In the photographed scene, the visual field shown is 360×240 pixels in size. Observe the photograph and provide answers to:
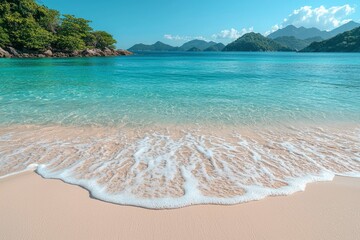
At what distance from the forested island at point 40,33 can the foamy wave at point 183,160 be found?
202 ft

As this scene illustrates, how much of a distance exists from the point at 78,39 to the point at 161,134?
76623mm

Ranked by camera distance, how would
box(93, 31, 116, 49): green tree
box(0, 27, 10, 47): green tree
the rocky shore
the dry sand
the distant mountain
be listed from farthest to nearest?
the distant mountain → box(93, 31, 116, 49): green tree → box(0, 27, 10, 47): green tree → the rocky shore → the dry sand

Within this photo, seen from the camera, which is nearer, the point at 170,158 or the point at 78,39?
the point at 170,158

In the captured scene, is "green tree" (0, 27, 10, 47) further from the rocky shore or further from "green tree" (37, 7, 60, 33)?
"green tree" (37, 7, 60, 33)

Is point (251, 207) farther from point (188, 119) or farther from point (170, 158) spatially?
point (188, 119)

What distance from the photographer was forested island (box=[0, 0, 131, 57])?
57.1 metres

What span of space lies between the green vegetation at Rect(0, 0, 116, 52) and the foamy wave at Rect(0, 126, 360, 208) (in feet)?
216

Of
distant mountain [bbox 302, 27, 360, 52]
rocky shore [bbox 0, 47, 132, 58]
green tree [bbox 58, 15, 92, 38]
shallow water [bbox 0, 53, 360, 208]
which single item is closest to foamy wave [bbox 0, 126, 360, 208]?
shallow water [bbox 0, 53, 360, 208]

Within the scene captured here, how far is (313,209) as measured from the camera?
330 cm

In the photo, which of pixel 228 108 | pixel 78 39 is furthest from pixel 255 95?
pixel 78 39

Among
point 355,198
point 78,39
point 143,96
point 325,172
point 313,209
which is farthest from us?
point 78,39

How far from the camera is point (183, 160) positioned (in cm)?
496

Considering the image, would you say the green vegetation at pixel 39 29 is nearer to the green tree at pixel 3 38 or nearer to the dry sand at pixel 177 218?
the green tree at pixel 3 38

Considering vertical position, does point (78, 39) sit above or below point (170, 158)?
above
